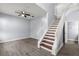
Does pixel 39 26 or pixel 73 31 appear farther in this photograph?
pixel 39 26

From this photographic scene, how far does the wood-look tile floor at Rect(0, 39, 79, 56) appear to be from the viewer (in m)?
1.70

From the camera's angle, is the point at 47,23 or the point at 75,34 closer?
the point at 75,34

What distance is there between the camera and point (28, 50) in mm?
1883

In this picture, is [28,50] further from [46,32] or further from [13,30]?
[13,30]

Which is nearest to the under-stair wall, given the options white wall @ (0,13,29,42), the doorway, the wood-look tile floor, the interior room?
the interior room

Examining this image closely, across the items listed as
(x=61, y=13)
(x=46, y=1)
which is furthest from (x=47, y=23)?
(x=46, y=1)

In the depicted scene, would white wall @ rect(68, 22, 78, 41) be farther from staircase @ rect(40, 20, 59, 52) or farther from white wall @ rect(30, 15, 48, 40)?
white wall @ rect(30, 15, 48, 40)

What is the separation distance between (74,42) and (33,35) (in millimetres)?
989

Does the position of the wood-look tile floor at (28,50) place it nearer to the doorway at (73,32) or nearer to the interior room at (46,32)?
the interior room at (46,32)

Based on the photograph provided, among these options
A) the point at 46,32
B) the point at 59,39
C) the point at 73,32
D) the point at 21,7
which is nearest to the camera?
the point at 73,32

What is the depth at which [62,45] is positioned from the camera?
2.01 meters

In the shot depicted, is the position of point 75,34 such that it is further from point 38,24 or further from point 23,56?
point 23,56

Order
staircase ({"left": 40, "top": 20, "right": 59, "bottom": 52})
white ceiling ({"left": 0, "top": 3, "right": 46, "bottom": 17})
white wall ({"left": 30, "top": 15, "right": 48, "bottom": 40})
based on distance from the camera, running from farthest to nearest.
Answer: staircase ({"left": 40, "top": 20, "right": 59, "bottom": 52})
white wall ({"left": 30, "top": 15, "right": 48, "bottom": 40})
white ceiling ({"left": 0, "top": 3, "right": 46, "bottom": 17})

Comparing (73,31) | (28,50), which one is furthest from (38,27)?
(73,31)
